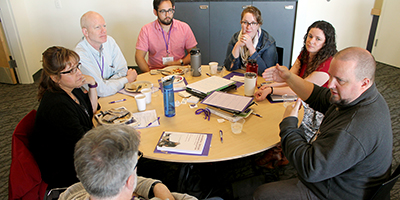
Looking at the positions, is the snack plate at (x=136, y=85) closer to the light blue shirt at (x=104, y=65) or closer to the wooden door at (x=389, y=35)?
the light blue shirt at (x=104, y=65)

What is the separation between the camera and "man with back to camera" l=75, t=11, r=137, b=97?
209 cm

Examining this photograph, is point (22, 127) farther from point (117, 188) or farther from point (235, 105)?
point (235, 105)

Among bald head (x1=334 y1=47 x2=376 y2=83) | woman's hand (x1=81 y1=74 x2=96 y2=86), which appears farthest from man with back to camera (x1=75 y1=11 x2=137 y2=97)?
bald head (x1=334 y1=47 x2=376 y2=83)

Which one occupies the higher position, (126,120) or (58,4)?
(58,4)

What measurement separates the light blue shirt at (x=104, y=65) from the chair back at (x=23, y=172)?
2.38 feet

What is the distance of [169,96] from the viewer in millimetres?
1668

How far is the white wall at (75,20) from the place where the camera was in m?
4.15

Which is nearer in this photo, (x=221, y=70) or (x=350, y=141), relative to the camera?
(x=350, y=141)

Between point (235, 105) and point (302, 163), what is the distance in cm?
67

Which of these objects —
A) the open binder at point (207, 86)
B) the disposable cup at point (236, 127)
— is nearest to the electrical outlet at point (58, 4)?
the open binder at point (207, 86)

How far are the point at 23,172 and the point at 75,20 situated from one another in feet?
12.5

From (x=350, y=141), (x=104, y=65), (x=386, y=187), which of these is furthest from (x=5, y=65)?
(x=386, y=187)

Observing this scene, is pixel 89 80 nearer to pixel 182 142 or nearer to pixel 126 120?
pixel 126 120

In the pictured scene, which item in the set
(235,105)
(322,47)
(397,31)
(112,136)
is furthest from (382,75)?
(112,136)
